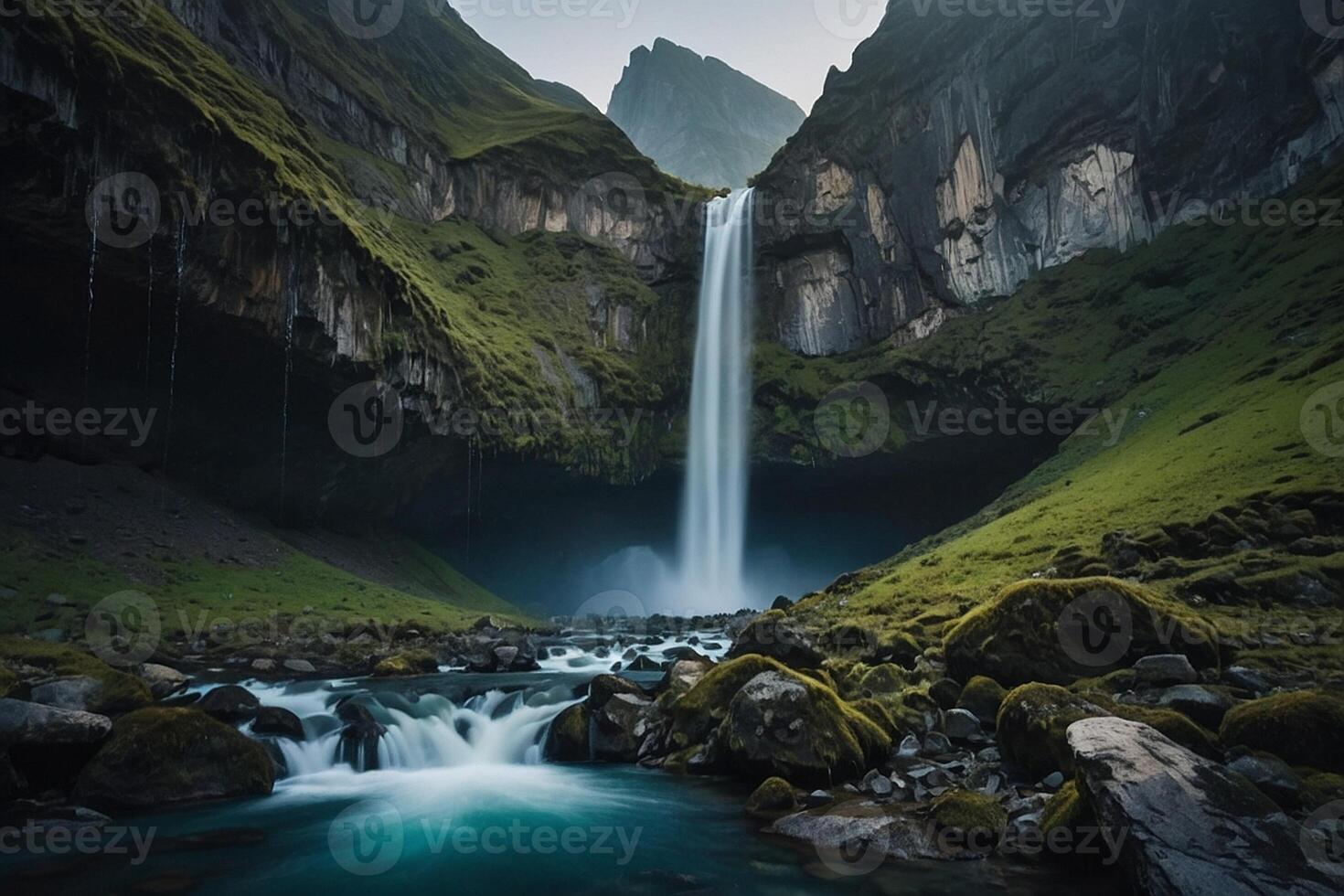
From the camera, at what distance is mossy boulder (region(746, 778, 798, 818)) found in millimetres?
9398

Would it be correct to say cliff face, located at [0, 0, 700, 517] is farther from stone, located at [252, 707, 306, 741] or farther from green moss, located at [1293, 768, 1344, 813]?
green moss, located at [1293, 768, 1344, 813]

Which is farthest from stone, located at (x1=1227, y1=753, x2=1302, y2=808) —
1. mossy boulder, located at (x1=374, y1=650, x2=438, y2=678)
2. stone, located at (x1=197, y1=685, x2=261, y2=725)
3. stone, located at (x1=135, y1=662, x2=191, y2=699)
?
mossy boulder, located at (x1=374, y1=650, x2=438, y2=678)

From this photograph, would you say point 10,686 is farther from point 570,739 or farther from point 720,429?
point 720,429

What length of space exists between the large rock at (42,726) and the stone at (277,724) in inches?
142

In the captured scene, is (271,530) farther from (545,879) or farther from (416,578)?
(545,879)

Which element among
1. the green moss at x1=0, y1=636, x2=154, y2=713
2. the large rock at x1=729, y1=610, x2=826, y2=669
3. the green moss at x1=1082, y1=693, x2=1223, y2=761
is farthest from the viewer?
the large rock at x1=729, y1=610, x2=826, y2=669

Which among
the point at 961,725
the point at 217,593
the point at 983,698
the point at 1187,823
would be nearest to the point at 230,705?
the point at 961,725

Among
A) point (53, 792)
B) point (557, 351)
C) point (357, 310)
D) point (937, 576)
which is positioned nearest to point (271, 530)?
point (357, 310)

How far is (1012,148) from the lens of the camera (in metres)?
46.6

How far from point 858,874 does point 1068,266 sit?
4741 centimetres

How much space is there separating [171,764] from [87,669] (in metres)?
5.54

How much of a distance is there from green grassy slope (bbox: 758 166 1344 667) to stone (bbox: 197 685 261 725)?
49.9 ft

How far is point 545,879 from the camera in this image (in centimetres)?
784

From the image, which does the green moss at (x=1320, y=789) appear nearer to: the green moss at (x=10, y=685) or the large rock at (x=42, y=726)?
the large rock at (x=42, y=726)
